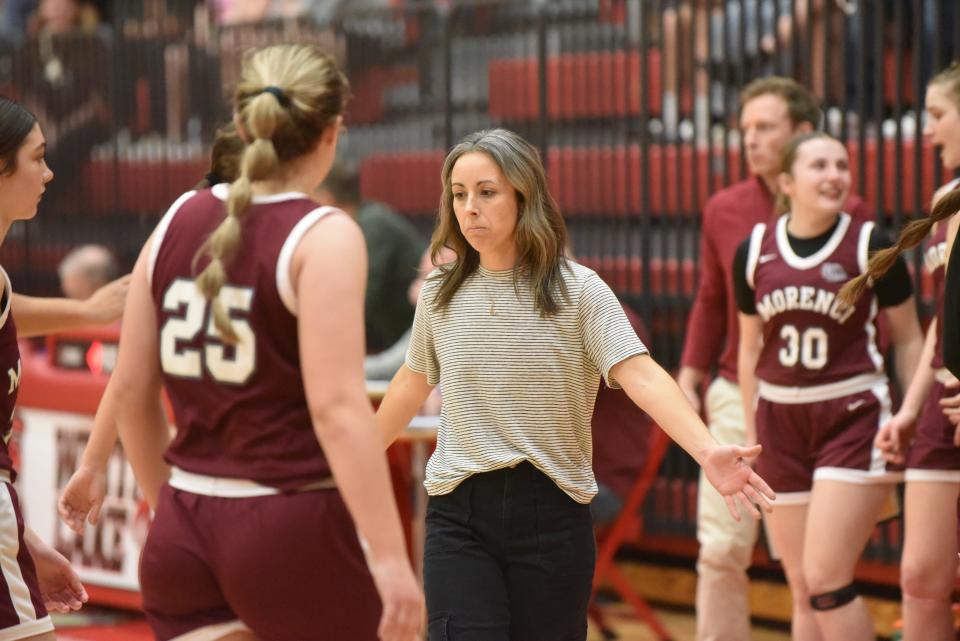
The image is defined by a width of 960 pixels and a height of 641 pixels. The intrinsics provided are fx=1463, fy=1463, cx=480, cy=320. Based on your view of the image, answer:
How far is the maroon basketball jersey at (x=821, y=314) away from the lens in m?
4.70

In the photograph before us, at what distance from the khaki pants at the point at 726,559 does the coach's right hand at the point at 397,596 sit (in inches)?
111

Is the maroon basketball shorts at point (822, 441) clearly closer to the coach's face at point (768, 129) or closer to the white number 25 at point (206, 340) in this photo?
the coach's face at point (768, 129)

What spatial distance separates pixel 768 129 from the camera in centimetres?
533

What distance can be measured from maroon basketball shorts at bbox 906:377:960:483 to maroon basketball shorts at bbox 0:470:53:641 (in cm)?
262

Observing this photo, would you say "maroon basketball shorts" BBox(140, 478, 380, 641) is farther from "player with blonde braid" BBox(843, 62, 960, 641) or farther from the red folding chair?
the red folding chair

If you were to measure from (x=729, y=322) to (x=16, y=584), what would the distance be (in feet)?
9.96

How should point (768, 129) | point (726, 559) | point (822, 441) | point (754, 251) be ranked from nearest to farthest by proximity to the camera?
point (822, 441) < point (754, 251) < point (768, 129) < point (726, 559)

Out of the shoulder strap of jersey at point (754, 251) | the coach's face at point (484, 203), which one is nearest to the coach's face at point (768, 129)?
the shoulder strap of jersey at point (754, 251)

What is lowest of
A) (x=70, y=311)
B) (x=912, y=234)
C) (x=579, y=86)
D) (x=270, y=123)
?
(x=70, y=311)

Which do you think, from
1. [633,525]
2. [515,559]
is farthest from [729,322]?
[515,559]

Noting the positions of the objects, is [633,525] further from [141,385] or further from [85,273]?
[141,385]

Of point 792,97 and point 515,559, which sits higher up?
point 792,97

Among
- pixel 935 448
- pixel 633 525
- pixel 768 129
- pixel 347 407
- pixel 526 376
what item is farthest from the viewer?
pixel 633 525

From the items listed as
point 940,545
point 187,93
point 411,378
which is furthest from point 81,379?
point 940,545
